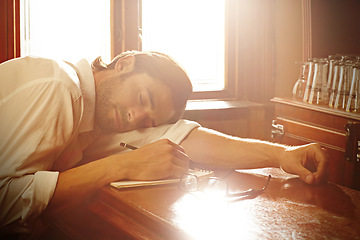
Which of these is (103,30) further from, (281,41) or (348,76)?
(348,76)

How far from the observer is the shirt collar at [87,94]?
5.91ft

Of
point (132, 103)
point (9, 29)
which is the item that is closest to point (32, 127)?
point (132, 103)

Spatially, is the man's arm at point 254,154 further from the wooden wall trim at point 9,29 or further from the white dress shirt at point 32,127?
the wooden wall trim at point 9,29

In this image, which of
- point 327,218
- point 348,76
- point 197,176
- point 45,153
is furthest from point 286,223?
point 348,76

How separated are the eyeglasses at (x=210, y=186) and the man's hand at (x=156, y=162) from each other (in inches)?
3.2

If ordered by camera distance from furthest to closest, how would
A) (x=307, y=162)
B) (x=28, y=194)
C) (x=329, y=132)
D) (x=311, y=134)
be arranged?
1. (x=311, y=134)
2. (x=329, y=132)
3. (x=307, y=162)
4. (x=28, y=194)

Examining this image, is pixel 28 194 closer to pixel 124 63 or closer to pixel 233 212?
pixel 233 212

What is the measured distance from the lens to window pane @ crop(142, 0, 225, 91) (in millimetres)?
3139

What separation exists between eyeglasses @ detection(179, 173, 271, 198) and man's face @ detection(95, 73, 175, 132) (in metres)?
0.49

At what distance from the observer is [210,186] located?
1.42 metres

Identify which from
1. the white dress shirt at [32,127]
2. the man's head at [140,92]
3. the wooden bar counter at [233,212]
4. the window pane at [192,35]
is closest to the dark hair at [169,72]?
the man's head at [140,92]

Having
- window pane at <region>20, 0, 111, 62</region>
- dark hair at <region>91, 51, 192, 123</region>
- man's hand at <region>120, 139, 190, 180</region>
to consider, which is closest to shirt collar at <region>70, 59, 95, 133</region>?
dark hair at <region>91, 51, 192, 123</region>

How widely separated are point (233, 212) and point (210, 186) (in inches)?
8.5

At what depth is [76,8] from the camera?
9.30 ft
